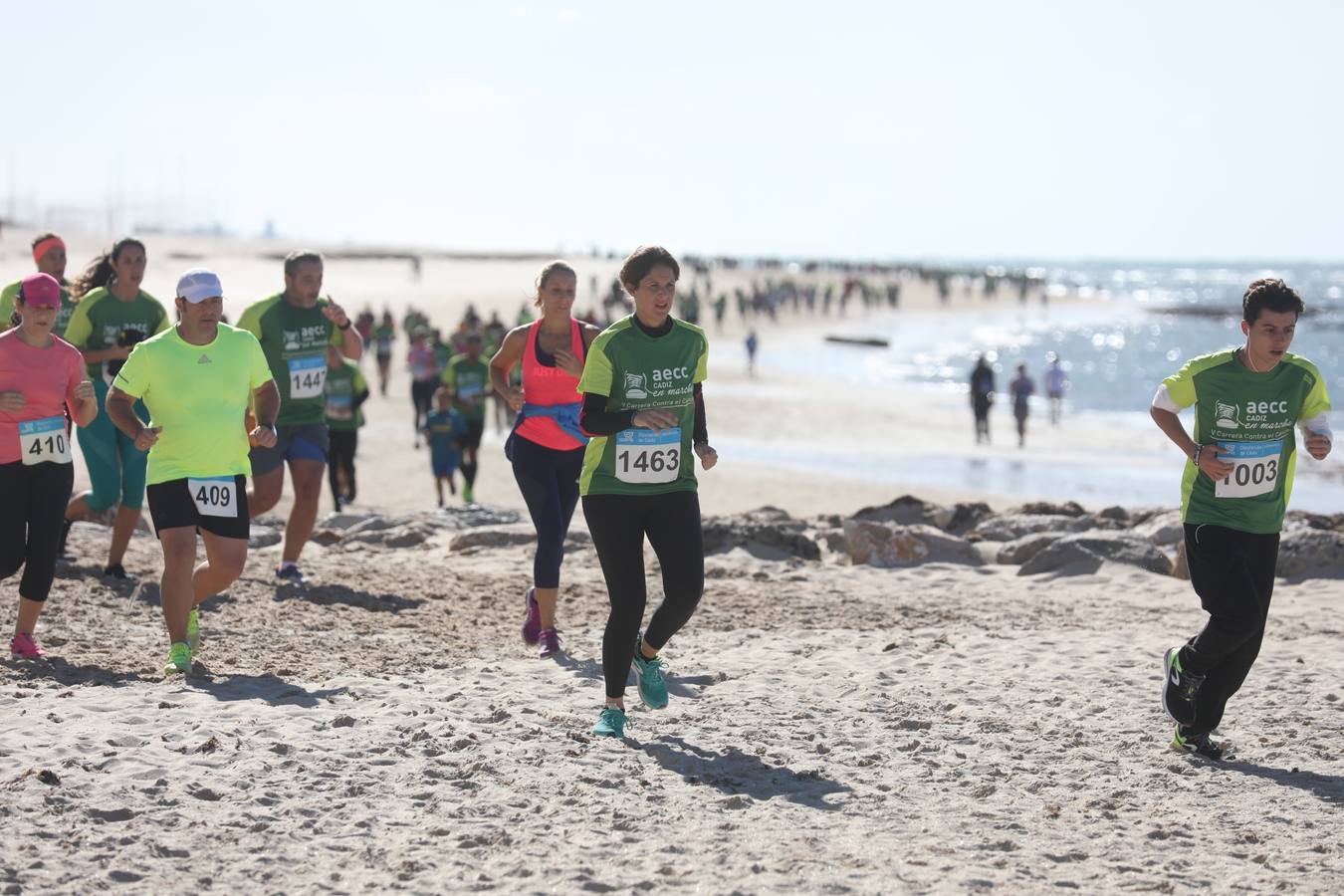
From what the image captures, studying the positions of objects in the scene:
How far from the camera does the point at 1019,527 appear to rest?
36.8ft

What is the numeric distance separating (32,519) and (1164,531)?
7.40 m

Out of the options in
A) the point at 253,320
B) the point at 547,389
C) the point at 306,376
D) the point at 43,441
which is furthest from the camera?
the point at 306,376

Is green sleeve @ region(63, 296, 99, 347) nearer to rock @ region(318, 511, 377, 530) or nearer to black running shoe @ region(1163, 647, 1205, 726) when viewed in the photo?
rock @ region(318, 511, 377, 530)

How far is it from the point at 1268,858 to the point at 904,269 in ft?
377

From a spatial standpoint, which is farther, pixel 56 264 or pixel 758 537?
A: pixel 758 537

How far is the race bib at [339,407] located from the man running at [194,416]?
5.94m

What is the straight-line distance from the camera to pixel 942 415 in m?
30.5

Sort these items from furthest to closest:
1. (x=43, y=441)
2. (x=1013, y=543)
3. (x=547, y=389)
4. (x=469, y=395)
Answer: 1. (x=469, y=395)
2. (x=1013, y=543)
3. (x=547, y=389)
4. (x=43, y=441)

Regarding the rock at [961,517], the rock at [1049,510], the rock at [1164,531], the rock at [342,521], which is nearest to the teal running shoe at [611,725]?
the rock at [1164,531]

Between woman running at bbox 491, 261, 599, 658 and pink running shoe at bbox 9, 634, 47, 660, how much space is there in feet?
6.72

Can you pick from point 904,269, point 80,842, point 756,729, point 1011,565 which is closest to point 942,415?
point 1011,565

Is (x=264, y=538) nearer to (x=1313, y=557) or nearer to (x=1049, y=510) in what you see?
(x=1049, y=510)

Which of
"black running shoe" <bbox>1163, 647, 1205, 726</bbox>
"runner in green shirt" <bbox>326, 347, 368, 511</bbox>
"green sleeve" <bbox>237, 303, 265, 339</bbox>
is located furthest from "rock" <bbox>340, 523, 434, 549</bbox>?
"black running shoe" <bbox>1163, 647, 1205, 726</bbox>

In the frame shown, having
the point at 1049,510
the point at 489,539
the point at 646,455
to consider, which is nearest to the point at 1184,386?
the point at 646,455
